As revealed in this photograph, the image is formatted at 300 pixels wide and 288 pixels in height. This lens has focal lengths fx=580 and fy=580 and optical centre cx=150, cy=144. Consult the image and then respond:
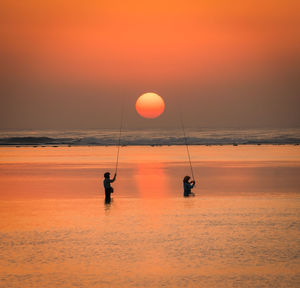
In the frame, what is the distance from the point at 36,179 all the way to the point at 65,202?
29.4 ft

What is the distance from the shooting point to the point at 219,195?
19.6 metres

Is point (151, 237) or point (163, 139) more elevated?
point (163, 139)

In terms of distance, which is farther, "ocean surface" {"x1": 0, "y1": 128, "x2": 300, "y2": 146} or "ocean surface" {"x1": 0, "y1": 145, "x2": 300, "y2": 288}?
"ocean surface" {"x1": 0, "y1": 128, "x2": 300, "y2": 146}

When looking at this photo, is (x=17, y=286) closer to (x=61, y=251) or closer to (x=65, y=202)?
(x=61, y=251)

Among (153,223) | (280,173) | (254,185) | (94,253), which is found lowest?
(94,253)

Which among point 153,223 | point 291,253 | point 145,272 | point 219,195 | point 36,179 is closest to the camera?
point 145,272

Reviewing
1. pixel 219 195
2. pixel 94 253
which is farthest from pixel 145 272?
pixel 219 195

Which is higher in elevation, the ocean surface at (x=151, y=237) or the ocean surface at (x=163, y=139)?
the ocean surface at (x=163, y=139)

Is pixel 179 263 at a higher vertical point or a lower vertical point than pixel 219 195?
lower

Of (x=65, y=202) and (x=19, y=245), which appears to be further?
(x=65, y=202)

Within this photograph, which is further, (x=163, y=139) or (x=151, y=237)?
(x=163, y=139)

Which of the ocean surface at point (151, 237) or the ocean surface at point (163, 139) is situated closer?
the ocean surface at point (151, 237)

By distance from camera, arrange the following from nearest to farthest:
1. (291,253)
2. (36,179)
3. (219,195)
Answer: (291,253) < (219,195) < (36,179)

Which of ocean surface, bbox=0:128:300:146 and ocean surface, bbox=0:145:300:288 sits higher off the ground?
ocean surface, bbox=0:128:300:146
